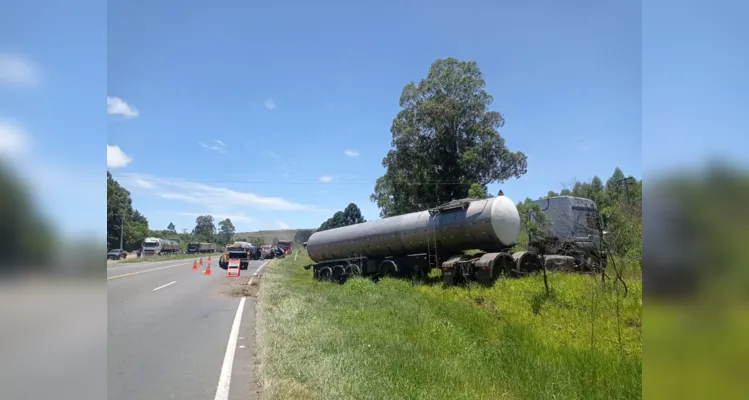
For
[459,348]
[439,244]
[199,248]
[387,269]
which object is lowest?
[199,248]

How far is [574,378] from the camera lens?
5.27 metres

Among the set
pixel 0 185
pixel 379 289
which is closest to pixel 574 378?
pixel 0 185

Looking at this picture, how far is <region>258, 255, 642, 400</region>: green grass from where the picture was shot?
5.04 m

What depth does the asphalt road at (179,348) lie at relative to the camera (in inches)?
222

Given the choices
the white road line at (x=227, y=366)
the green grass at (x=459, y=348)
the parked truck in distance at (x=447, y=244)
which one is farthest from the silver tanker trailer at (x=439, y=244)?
the white road line at (x=227, y=366)

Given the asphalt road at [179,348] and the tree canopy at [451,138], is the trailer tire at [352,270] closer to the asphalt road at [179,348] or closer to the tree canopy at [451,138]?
the asphalt road at [179,348]

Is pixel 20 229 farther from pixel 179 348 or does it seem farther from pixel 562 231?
pixel 562 231

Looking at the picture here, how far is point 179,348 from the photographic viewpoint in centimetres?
784

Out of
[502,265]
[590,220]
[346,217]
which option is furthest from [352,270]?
[346,217]

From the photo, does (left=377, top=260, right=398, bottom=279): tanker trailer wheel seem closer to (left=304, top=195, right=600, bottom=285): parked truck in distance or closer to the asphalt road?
(left=304, top=195, right=600, bottom=285): parked truck in distance

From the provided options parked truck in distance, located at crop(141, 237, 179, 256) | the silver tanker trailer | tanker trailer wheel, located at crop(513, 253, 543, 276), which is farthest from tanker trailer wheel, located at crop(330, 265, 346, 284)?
parked truck in distance, located at crop(141, 237, 179, 256)

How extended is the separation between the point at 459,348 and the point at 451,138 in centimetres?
2982

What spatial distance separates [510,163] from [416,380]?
33.1 meters

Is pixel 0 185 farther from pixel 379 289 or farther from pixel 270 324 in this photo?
pixel 379 289
